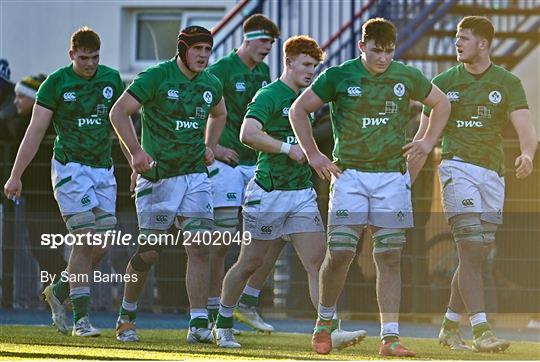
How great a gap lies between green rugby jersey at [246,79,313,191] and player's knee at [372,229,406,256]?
807 mm

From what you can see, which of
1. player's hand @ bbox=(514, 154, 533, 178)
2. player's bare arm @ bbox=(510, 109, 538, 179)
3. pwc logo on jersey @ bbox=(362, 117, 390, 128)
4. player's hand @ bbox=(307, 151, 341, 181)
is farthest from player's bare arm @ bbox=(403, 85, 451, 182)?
player's bare arm @ bbox=(510, 109, 538, 179)

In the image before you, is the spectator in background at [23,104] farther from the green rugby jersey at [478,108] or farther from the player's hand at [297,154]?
the green rugby jersey at [478,108]

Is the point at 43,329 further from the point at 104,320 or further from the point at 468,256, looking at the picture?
the point at 468,256

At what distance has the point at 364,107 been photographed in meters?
8.72

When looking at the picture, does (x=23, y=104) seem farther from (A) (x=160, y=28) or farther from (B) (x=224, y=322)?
(A) (x=160, y=28)

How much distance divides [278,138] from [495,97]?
128cm

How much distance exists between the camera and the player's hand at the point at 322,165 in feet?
28.3

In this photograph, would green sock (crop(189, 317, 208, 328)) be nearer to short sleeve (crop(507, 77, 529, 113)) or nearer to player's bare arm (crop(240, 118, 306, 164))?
player's bare arm (crop(240, 118, 306, 164))

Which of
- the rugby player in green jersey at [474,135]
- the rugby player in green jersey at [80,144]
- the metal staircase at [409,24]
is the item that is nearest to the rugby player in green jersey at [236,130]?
the rugby player in green jersey at [80,144]

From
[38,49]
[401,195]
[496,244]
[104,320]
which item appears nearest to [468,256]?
[401,195]

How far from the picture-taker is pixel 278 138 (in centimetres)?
936

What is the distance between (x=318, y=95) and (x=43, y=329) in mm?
3013

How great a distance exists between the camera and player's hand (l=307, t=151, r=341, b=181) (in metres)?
8.64

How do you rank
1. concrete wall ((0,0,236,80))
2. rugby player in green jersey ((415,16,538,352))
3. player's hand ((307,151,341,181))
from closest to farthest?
1. player's hand ((307,151,341,181))
2. rugby player in green jersey ((415,16,538,352))
3. concrete wall ((0,0,236,80))
